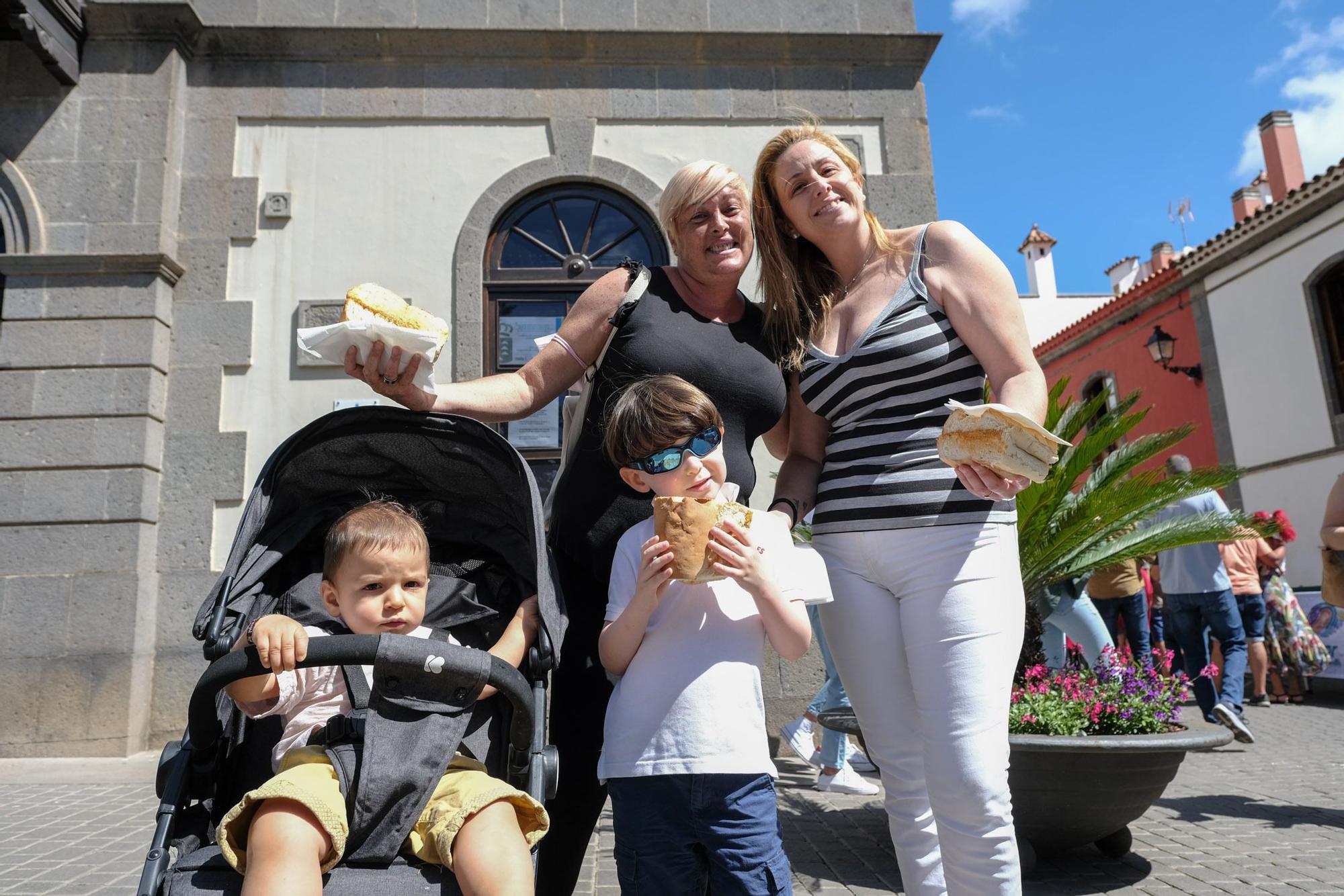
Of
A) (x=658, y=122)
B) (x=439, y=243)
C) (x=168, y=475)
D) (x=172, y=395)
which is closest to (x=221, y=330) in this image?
(x=172, y=395)

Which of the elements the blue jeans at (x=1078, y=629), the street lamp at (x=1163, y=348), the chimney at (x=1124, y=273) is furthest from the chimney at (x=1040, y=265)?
the blue jeans at (x=1078, y=629)

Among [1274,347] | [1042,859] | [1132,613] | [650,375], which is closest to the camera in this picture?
[650,375]

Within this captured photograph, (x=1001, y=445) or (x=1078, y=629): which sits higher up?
(x=1001, y=445)

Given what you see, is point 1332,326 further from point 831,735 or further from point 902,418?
point 902,418

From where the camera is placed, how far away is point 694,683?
1904 mm

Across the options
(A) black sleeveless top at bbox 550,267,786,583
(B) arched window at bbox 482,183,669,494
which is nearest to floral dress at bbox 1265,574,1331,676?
(B) arched window at bbox 482,183,669,494

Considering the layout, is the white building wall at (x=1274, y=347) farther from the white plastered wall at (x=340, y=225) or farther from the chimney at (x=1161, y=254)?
the white plastered wall at (x=340, y=225)

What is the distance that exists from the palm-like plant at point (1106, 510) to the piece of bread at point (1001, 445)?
2487 mm

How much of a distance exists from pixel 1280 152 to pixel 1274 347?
6649mm

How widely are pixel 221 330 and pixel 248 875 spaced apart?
6043mm

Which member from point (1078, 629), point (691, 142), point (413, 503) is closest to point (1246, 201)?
point (691, 142)

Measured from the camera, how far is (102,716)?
5980mm

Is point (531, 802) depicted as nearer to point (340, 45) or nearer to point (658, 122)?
point (658, 122)

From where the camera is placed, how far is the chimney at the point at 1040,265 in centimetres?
2803
